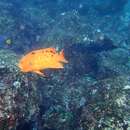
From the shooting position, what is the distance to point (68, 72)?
33.8ft

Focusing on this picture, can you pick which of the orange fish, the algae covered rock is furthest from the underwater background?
the orange fish

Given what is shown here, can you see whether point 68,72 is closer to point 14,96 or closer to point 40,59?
point 14,96

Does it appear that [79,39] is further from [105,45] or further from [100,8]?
[100,8]

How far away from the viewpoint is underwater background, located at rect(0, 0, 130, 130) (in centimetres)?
585

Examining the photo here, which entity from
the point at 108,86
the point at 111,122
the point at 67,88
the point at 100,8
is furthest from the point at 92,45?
the point at 100,8

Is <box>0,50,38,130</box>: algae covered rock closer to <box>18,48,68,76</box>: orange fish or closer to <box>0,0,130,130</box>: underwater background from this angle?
<box>0,0,130,130</box>: underwater background

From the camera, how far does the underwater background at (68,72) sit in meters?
5.85

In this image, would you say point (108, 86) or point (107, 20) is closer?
point (108, 86)

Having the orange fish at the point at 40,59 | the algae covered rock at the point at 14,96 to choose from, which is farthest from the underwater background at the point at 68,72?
the orange fish at the point at 40,59

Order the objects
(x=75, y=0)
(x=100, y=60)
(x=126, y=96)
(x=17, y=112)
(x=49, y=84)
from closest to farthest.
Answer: (x=17, y=112) < (x=126, y=96) < (x=49, y=84) < (x=100, y=60) < (x=75, y=0)

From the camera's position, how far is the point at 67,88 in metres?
9.29

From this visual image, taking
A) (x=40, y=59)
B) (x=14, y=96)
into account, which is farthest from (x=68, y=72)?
(x=40, y=59)

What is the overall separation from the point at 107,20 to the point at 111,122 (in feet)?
47.2

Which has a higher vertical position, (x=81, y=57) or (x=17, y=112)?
(x=81, y=57)
